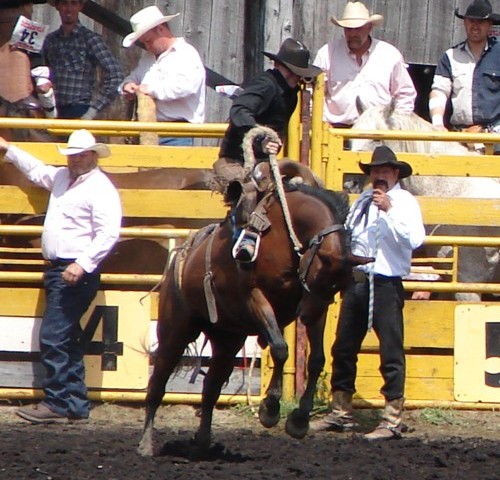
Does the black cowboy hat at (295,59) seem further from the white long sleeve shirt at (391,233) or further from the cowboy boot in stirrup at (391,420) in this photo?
the cowboy boot in stirrup at (391,420)

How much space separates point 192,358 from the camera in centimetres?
919

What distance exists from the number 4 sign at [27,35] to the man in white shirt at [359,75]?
2160mm

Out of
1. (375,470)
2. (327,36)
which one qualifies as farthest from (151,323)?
(327,36)

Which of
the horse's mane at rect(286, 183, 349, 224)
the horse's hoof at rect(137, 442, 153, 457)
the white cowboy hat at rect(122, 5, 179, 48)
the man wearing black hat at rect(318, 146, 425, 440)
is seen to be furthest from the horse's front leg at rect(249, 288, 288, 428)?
the white cowboy hat at rect(122, 5, 179, 48)

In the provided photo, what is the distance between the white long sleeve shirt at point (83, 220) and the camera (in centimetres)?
920

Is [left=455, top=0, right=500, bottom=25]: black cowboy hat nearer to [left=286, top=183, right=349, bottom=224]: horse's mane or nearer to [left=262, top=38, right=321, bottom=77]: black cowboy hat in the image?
[left=262, top=38, right=321, bottom=77]: black cowboy hat

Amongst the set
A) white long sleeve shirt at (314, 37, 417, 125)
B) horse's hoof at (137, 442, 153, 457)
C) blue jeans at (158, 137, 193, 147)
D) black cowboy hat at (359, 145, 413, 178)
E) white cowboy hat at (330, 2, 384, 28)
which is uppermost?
white cowboy hat at (330, 2, 384, 28)

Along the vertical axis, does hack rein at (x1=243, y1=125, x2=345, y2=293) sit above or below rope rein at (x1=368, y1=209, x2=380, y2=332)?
above

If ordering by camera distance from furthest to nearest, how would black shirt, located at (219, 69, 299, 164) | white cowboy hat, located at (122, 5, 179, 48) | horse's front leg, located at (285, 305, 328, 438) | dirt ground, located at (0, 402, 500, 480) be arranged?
1. white cowboy hat, located at (122, 5, 179, 48)
2. black shirt, located at (219, 69, 299, 164)
3. horse's front leg, located at (285, 305, 328, 438)
4. dirt ground, located at (0, 402, 500, 480)

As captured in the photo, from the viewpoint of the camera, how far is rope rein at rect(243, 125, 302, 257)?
24.6 ft

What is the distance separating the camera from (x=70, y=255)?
30.3 ft

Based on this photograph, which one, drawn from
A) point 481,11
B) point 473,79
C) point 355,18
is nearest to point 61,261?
point 355,18

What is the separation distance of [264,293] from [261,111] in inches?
49.8

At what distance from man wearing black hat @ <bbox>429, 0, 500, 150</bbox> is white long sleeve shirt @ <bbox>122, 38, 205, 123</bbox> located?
1.88 meters
